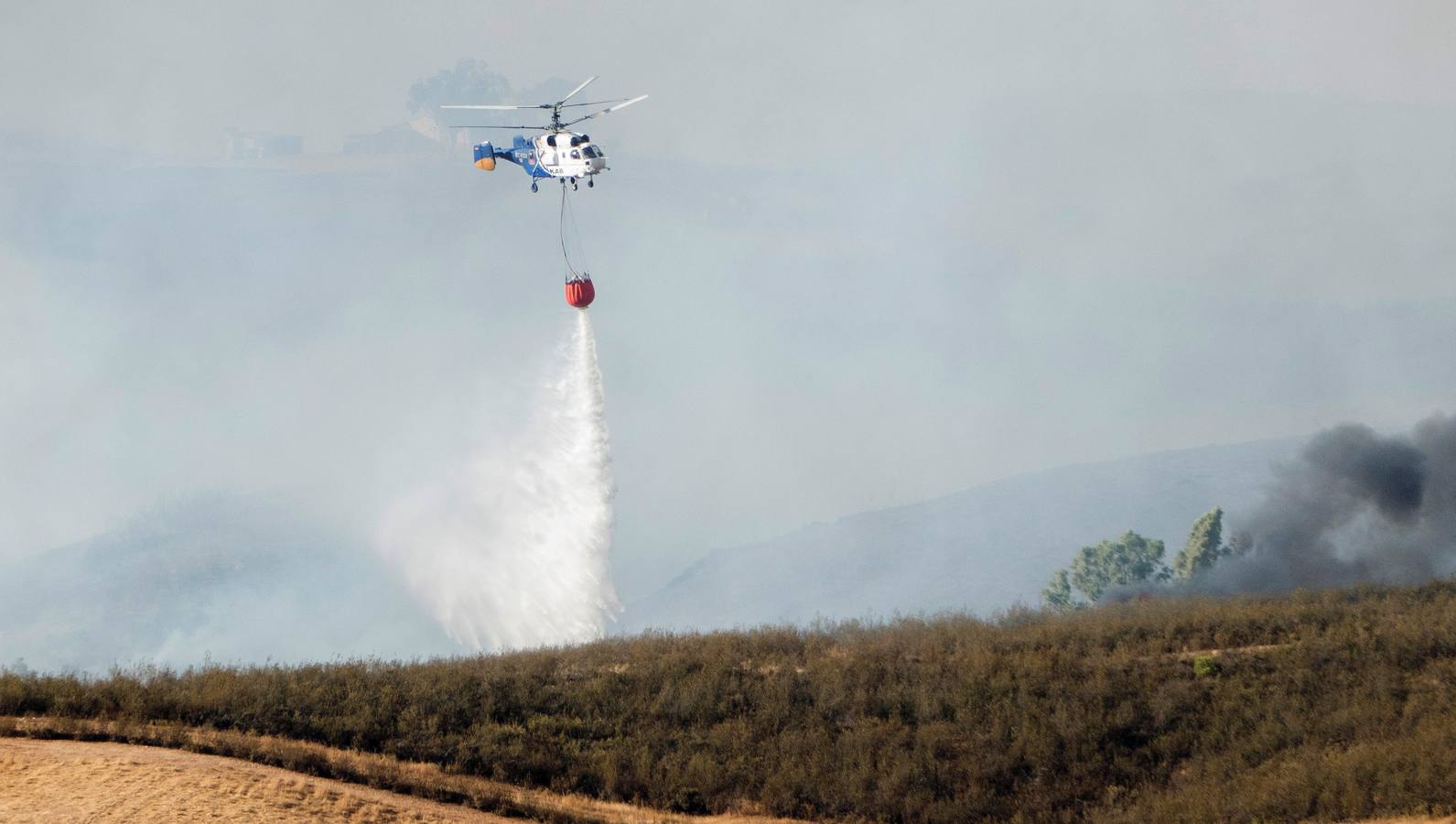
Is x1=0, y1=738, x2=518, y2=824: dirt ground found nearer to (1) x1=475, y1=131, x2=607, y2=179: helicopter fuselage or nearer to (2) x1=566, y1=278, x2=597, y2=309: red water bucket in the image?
(2) x1=566, y1=278, x2=597, y2=309: red water bucket

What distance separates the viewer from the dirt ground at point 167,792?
21.7 metres

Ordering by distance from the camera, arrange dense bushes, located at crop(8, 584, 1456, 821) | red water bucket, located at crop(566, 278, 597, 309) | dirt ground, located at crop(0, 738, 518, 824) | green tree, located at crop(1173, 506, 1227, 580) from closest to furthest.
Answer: dirt ground, located at crop(0, 738, 518, 824) → dense bushes, located at crop(8, 584, 1456, 821) → red water bucket, located at crop(566, 278, 597, 309) → green tree, located at crop(1173, 506, 1227, 580)

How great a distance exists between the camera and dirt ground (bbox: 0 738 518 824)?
21.7m

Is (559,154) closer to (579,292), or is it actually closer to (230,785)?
(579,292)


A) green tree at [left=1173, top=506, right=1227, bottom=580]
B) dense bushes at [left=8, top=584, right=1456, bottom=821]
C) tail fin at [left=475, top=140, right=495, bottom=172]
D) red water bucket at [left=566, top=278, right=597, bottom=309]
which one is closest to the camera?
dense bushes at [left=8, top=584, right=1456, bottom=821]

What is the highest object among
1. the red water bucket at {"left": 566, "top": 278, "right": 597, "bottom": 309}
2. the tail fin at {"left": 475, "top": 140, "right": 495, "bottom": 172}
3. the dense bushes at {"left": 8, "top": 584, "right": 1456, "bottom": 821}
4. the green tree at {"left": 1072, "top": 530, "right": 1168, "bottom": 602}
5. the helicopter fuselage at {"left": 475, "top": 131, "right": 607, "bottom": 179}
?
the tail fin at {"left": 475, "top": 140, "right": 495, "bottom": 172}

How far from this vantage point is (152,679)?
29.9 m

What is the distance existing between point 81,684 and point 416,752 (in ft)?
28.1

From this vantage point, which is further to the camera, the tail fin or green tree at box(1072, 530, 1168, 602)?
green tree at box(1072, 530, 1168, 602)

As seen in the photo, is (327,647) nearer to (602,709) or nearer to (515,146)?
(515,146)

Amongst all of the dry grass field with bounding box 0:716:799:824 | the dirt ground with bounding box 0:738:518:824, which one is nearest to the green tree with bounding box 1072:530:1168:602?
the dry grass field with bounding box 0:716:799:824

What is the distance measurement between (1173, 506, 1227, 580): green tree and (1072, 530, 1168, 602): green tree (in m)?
7.54

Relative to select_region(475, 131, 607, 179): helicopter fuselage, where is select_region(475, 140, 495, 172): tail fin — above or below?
above

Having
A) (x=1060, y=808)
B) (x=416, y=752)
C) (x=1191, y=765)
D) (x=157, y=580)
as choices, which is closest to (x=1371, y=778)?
(x=1191, y=765)
